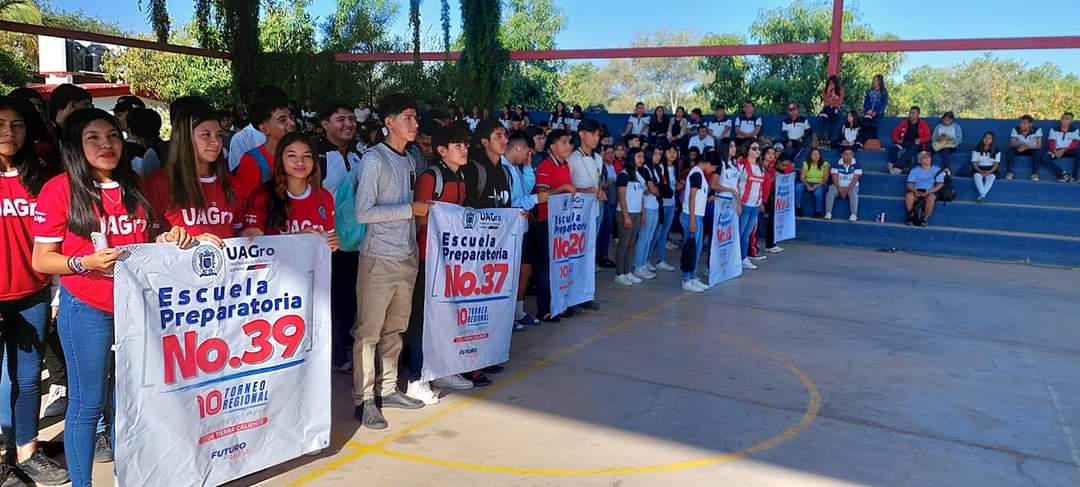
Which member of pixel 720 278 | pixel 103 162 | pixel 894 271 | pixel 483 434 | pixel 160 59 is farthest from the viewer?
pixel 160 59

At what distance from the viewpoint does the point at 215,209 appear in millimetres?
3430

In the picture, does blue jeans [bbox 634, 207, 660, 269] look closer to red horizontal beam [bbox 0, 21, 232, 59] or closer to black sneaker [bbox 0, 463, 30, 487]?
black sneaker [bbox 0, 463, 30, 487]

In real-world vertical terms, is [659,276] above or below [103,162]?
below

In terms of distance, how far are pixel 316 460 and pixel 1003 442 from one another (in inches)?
152

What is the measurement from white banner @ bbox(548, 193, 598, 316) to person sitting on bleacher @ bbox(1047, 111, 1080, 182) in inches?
435

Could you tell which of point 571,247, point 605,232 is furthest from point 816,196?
point 571,247

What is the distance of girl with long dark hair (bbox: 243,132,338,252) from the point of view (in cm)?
378

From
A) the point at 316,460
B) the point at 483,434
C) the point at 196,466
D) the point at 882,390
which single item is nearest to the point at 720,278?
the point at 882,390

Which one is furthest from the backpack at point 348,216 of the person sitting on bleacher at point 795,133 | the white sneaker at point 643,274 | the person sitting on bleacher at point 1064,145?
the person sitting on bleacher at point 1064,145

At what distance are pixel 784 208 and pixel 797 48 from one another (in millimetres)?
6740

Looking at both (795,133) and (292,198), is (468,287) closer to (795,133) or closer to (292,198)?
(292,198)

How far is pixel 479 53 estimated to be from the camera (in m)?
20.4

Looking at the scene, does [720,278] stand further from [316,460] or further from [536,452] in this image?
[316,460]

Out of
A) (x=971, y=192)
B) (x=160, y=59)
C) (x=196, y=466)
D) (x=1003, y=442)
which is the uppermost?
(x=160, y=59)
